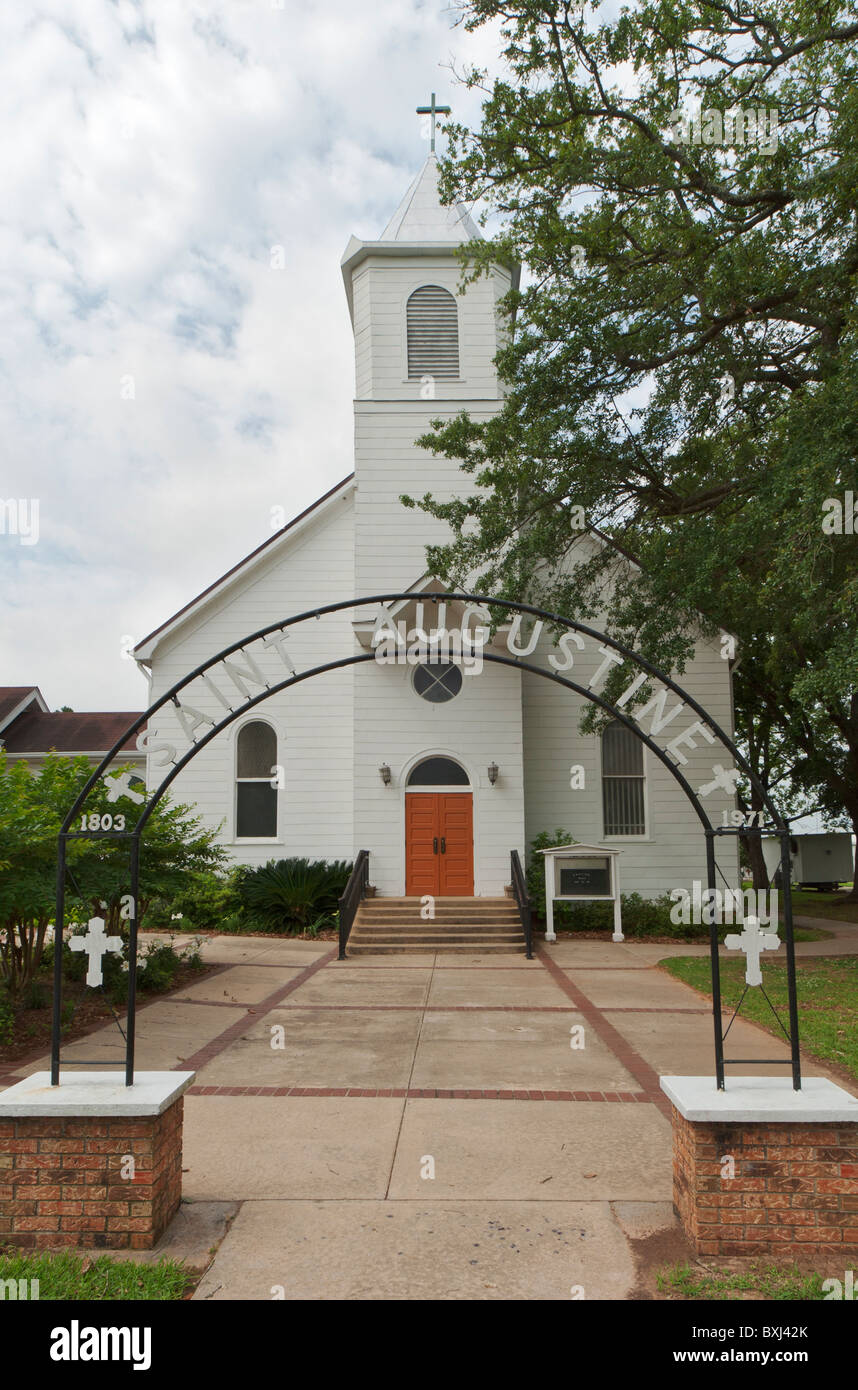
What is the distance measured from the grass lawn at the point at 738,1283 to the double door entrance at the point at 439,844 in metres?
12.8

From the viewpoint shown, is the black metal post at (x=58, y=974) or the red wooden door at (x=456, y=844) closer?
the black metal post at (x=58, y=974)

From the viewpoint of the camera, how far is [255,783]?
725 inches

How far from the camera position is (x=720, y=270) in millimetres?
11609

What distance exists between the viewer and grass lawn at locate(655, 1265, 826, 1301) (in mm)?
3865

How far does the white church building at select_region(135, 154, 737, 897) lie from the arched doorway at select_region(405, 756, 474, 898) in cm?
4

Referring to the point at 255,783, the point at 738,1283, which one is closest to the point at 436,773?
the point at 255,783

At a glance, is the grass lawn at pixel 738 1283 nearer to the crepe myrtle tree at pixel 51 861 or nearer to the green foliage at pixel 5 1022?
the crepe myrtle tree at pixel 51 861

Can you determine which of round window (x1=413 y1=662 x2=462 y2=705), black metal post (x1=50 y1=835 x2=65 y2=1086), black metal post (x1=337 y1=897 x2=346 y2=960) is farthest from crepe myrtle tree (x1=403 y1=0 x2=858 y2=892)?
black metal post (x1=50 y1=835 x2=65 y2=1086)

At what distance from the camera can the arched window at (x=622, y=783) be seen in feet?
59.9

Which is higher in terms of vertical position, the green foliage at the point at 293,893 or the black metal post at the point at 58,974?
the black metal post at the point at 58,974

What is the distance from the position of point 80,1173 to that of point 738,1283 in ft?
9.61

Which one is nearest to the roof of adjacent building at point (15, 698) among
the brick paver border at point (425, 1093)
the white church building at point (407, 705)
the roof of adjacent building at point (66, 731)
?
the roof of adjacent building at point (66, 731)
